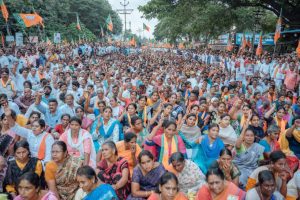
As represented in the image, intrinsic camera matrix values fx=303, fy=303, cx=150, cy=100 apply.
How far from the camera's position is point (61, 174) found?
3303 mm

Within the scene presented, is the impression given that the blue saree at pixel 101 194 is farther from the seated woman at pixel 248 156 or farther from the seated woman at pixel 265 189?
the seated woman at pixel 248 156

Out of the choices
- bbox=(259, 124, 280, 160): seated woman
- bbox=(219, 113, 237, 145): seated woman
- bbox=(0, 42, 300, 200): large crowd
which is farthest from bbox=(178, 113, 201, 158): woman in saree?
bbox=(259, 124, 280, 160): seated woman

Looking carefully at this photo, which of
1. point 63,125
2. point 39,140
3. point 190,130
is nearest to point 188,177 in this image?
point 190,130

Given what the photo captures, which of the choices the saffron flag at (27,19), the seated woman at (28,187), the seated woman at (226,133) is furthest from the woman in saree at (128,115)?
the saffron flag at (27,19)

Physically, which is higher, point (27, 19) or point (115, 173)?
point (27, 19)

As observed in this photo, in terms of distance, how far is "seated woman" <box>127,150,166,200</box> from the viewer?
3.27m

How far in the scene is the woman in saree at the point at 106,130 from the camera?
192 inches

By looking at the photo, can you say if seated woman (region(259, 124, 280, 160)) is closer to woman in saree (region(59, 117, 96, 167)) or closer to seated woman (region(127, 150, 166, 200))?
seated woman (region(127, 150, 166, 200))

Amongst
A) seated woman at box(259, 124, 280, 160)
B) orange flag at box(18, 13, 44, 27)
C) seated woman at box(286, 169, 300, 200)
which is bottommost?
seated woman at box(286, 169, 300, 200)

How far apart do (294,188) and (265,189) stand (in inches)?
25.1

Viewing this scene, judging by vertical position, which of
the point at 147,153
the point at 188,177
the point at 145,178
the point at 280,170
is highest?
the point at 147,153

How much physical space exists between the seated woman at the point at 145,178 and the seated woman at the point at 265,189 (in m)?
0.97

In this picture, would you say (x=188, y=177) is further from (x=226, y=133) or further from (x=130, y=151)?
(x=226, y=133)

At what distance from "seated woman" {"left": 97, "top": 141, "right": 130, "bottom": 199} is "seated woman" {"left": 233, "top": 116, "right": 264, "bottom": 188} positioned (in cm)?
165
